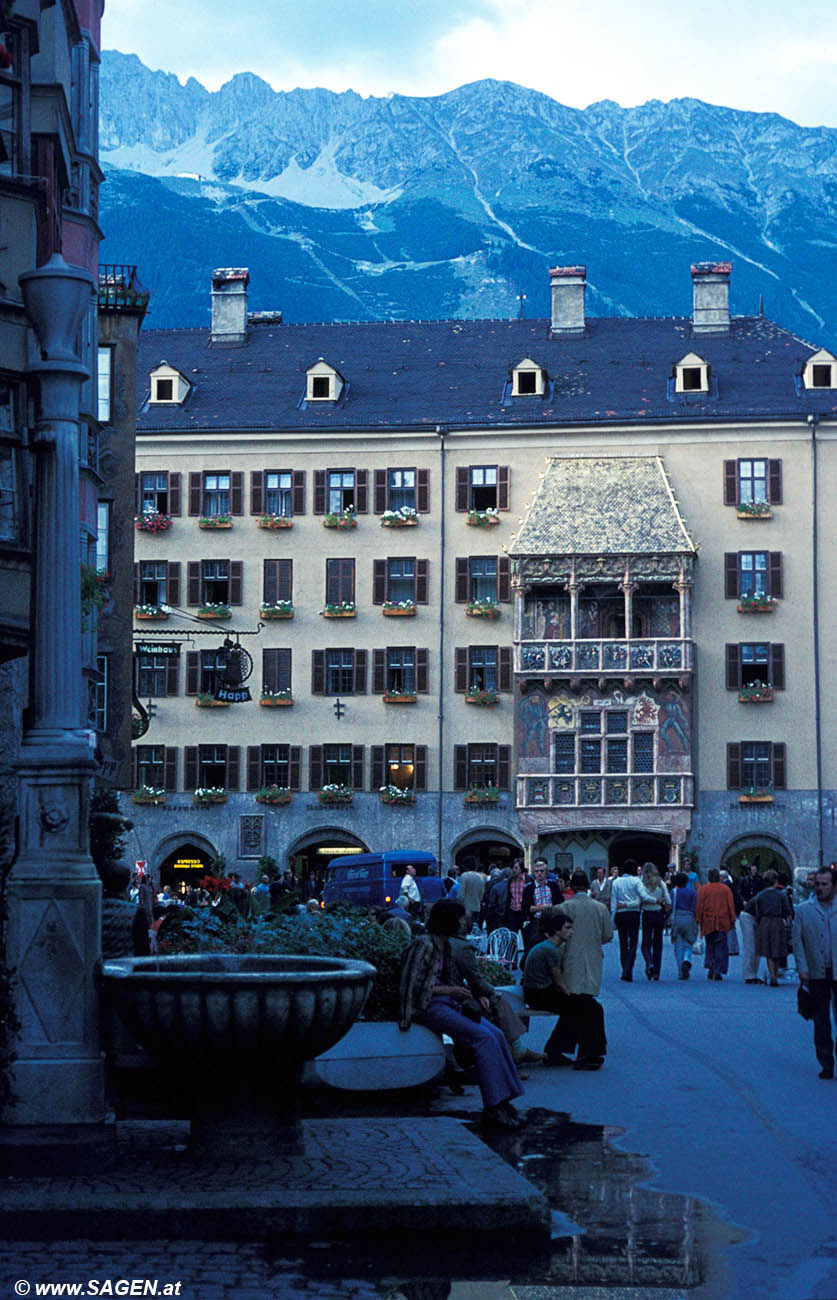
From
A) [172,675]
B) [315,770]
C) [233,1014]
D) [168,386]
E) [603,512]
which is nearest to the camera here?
[233,1014]

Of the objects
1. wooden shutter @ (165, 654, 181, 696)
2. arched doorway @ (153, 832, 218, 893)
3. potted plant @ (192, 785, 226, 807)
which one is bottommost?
arched doorway @ (153, 832, 218, 893)

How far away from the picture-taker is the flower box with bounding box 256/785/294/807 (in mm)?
58219

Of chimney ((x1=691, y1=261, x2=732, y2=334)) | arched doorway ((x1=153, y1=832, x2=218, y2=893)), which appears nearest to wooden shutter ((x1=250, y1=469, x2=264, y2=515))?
arched doorway ((x1=153, y1=832, x2=218, y2=893))

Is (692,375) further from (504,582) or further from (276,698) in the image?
(276,698)

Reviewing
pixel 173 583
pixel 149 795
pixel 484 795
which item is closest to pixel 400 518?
pixel 173 583

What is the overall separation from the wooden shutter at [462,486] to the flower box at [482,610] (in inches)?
118

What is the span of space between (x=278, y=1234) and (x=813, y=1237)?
2489 millimetres

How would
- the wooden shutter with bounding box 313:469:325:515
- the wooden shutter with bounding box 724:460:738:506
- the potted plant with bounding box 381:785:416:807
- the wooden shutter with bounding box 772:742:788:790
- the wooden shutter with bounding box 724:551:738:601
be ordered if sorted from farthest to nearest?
1. the wooden shutter with bounding box 313:469:325:515
2. the wooden shutter with bounding box 724:460:738:506
3. the potted plant with bounding box 381:785:416:807
4. the wooden shutter with bounding box 724:551:738:601
5. the wooden shutter with bounding box 772:742:788:790

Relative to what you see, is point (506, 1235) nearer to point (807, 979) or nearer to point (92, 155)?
point (807, 979)

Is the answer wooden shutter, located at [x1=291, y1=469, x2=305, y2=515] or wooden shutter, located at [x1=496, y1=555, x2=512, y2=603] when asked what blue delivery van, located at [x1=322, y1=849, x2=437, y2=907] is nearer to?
wooden shutter, located at [x1=496, y1=555, x2=512, y2=603]

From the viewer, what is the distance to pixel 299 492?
2349 inches

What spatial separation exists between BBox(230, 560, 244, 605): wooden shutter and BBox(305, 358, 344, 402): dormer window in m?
5.68

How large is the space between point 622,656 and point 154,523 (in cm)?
1465

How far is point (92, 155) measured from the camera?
1256 inches
